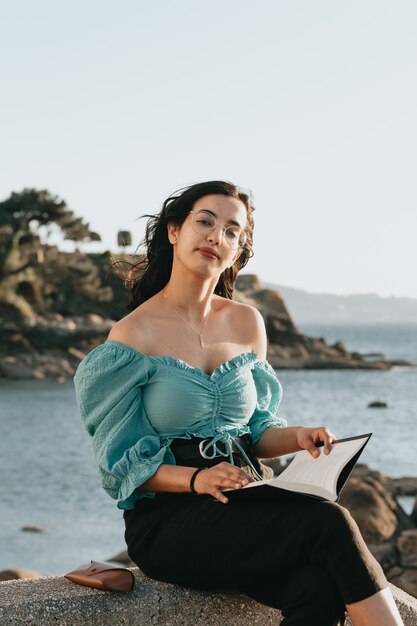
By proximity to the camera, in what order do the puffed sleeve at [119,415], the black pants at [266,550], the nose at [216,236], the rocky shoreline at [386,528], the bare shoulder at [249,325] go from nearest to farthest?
1. the black pants at [266,550]
2. the puffed sleeve at [119,415]
3. the nose at [216,236]
4. the bare shoulder at [249,325]
5. the rocky shoreline at [386,528]

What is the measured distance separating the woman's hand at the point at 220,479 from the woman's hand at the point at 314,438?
261 millimetres

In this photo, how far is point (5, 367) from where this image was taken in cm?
3681

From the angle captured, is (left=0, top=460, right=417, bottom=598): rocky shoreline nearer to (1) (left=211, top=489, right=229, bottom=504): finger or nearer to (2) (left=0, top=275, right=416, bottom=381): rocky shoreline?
(1) (left=211, top=489, right=229, bottom=504): finger

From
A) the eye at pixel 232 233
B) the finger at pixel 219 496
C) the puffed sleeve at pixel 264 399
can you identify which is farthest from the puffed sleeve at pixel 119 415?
the eye at pixel 232 233

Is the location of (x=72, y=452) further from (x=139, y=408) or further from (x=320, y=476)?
(x=320, y=476)

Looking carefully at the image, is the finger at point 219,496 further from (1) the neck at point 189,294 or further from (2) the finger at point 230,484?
(1) the neck at point 189,294

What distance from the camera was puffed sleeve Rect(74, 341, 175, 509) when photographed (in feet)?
8.95

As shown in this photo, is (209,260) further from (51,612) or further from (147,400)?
(51,612)

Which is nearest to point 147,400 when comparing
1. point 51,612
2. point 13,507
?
point 51,612

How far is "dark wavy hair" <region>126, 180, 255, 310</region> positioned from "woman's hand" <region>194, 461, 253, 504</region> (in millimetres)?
787

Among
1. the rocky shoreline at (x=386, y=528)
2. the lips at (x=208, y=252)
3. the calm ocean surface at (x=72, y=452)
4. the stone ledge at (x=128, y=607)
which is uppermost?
the lips at (x=208, y=252)

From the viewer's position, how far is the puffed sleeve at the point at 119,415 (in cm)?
273

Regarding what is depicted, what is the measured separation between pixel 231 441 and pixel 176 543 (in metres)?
0.37

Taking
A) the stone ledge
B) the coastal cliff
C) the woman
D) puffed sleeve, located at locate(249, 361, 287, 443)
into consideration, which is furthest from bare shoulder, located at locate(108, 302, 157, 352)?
the coastal cliff
